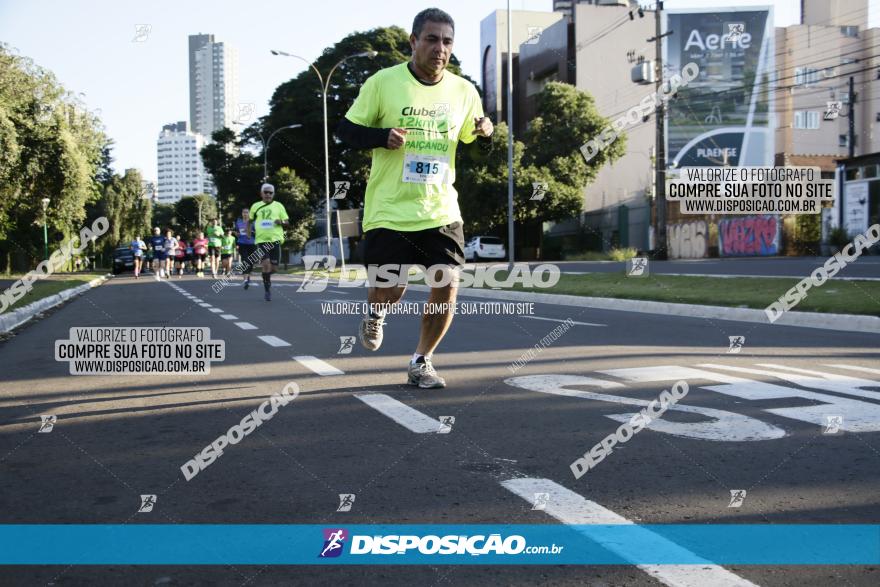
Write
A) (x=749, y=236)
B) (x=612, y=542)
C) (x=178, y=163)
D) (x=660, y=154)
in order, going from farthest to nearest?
1. (x=178, y=163)
2. (x=749, y=236)
3. (x=660, y=154)
4. (x=612, y=542)

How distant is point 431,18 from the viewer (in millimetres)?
5195

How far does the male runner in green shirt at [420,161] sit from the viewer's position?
5.26 meters

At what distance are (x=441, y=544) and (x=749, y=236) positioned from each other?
4300 centimetres

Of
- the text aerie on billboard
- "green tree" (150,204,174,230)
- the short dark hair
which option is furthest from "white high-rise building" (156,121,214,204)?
the short dark hair

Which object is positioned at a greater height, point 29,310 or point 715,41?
point 715,41

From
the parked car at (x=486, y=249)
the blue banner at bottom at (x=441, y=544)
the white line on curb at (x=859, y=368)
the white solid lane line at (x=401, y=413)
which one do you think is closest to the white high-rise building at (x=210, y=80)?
the parked car at (x=486, y=249)

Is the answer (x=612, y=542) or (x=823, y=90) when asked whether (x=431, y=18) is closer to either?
(x=612, y=542)

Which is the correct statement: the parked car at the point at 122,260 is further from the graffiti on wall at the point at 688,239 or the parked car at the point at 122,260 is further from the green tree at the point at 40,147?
the graffiti on wall at the point at 688,239

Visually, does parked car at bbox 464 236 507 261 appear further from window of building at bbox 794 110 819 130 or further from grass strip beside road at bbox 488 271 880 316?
window of building at bbox 794 110 819 130

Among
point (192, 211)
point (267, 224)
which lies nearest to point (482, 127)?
point (267, 224)

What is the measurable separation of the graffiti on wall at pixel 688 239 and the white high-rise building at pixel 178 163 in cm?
13037

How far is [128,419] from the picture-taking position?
15.6ft

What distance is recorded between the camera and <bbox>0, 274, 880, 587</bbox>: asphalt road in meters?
2.84

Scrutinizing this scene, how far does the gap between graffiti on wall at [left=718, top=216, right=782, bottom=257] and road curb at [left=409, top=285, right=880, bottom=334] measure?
2761cm
